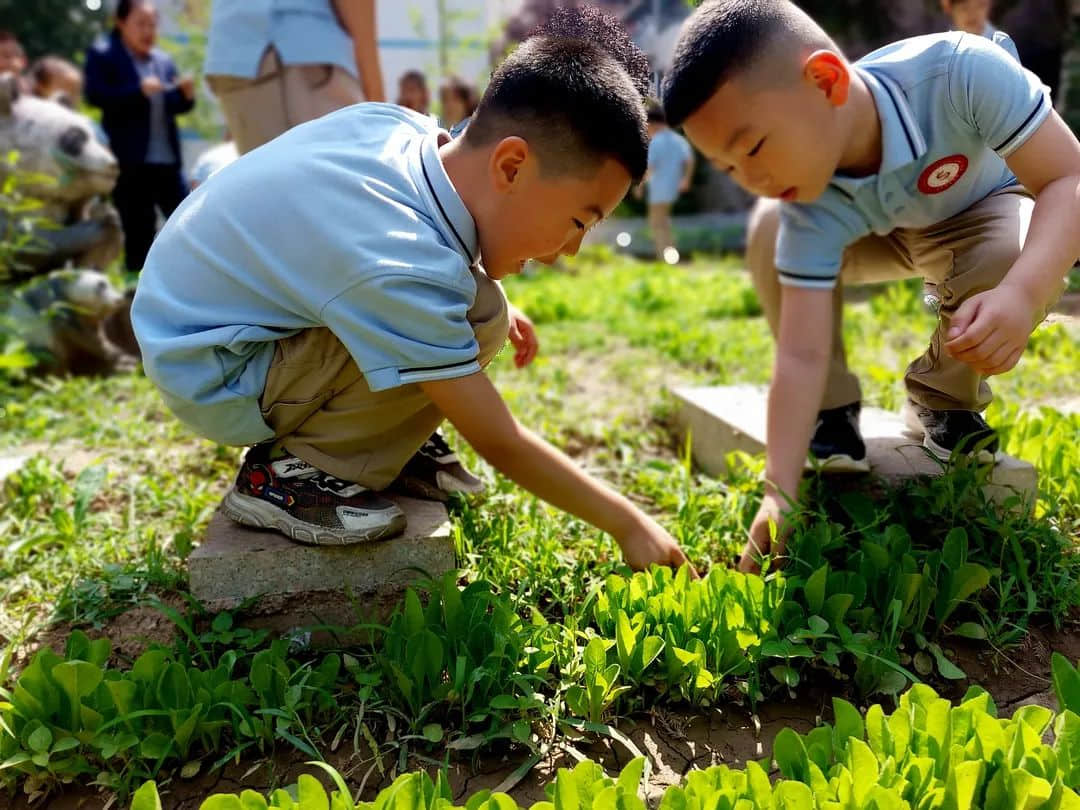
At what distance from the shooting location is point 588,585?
187cm

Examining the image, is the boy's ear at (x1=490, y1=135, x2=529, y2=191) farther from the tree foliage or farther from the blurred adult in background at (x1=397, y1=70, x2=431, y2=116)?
the tree foliage

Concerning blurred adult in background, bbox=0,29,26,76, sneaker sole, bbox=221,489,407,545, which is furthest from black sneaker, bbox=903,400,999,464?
blurred adult in background, bbox=0,29,26,76

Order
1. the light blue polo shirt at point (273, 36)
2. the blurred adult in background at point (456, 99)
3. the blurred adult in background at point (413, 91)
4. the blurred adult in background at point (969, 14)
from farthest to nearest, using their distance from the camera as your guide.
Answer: the blurred adult in background at point (456, 99) → the blurred adult in background at point (413, 91) → the blurred adult in background at point (969, 14) → the light blue polo shirt at point (273, 36)

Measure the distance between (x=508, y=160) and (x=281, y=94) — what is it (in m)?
1.40

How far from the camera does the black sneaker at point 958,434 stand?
78.1 inches

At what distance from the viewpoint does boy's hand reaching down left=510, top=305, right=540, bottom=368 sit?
6.75 ft

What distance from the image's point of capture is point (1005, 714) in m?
1.51

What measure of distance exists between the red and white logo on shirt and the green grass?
590mm

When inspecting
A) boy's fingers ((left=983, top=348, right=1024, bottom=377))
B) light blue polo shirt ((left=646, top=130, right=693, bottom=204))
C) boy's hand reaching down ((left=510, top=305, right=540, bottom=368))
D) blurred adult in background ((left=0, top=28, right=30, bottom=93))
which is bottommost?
light blue polo shirt ((left=646, top=130, right=693, bottom=204))

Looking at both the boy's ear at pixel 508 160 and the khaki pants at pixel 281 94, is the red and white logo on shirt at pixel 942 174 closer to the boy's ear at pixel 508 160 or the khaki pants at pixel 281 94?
the boy's ear at pixel 508 160

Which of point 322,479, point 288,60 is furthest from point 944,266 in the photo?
point 288,60

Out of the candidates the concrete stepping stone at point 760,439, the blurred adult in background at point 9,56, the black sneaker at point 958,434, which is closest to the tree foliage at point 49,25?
the blurred adult in background at point 9,56

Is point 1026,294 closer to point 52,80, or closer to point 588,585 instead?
point 588,585

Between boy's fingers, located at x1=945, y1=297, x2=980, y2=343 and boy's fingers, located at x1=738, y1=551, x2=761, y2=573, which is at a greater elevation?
boy's fingers, located at x1=945, y1=297, x2=980, y2=343
